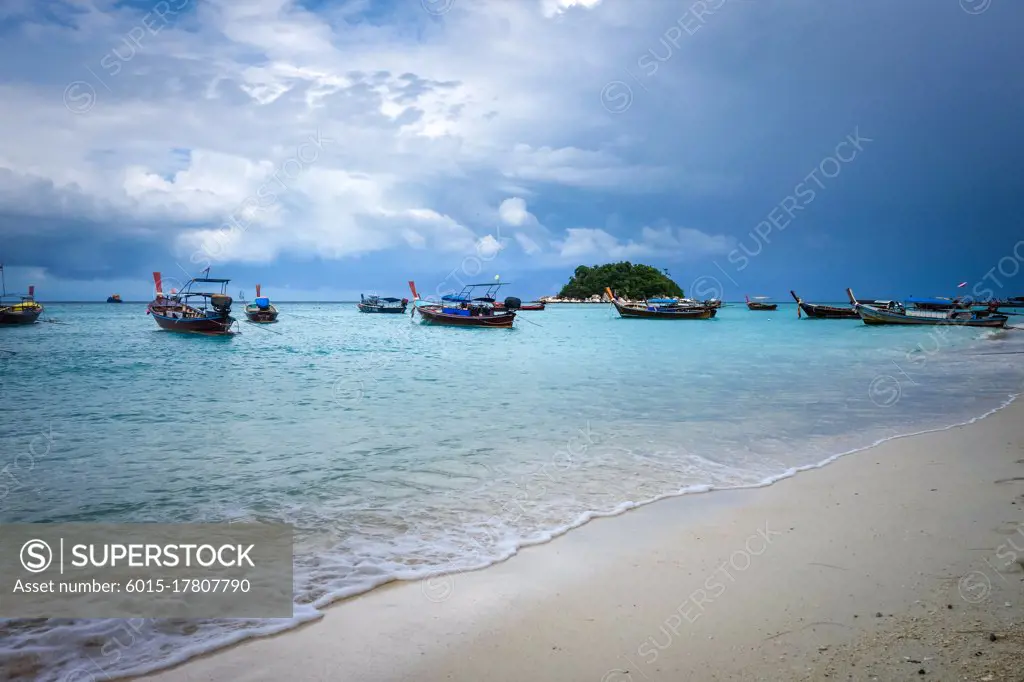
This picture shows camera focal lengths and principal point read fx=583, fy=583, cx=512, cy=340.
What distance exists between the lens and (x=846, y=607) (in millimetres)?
3975

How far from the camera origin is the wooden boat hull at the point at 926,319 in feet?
157

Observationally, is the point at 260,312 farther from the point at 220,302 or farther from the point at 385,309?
the point at 385,309

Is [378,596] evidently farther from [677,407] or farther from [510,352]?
[510,352]

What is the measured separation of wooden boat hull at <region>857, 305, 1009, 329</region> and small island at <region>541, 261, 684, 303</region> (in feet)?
275

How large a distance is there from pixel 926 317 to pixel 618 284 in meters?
110

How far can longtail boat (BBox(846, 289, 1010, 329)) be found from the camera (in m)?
48.2

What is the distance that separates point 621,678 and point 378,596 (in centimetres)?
218

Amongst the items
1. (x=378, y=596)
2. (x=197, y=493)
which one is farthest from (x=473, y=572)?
(x=197, y=493)

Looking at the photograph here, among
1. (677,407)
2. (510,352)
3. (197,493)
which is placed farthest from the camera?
(510,352)

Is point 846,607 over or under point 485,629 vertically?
over

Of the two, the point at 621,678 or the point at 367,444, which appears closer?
the point at 621,678

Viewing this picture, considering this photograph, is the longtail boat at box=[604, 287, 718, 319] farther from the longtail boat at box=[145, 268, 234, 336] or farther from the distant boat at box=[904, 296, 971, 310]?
the longtail boat at box=[145, 268, 234, 336]

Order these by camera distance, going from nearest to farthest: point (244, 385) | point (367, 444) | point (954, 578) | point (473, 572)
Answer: point (954, 578)
point (473, 572)
point (367, 444)
point (244, 385)

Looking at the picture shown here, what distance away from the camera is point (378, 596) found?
4.66 meters
